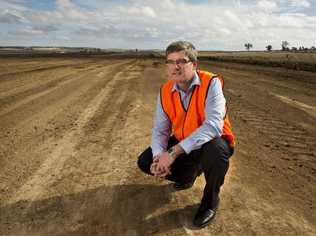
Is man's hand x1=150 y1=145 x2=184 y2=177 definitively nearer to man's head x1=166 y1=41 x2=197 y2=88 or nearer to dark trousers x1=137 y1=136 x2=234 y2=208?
dark trousers x1=137 y1=136 x2=234 y2=208

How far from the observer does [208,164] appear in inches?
152

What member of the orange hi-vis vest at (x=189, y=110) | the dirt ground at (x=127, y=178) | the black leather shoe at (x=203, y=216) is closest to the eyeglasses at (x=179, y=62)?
the orange hi-vis vest at (x=189, y=110)

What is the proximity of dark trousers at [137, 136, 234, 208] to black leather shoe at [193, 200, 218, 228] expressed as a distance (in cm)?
4

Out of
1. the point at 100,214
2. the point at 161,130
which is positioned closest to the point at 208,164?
the point at 161,130

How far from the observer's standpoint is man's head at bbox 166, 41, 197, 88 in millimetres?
3916

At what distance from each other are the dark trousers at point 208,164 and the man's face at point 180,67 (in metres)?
0.67

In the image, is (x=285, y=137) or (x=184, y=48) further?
(x=285, y=137)

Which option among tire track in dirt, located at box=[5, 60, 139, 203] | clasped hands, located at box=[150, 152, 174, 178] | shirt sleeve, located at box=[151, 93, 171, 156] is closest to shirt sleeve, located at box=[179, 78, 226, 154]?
clasped hands, located at box=[150, 152, 174, 178]

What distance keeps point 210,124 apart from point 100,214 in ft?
4.76

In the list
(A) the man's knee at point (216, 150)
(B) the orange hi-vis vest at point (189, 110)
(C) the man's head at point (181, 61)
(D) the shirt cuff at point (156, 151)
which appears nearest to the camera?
(A) the man's knee at point (216, 150)

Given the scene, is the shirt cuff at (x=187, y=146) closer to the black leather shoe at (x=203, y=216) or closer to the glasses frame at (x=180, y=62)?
the black leather shoe at (x=203, y=216)

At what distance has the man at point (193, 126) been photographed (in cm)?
387

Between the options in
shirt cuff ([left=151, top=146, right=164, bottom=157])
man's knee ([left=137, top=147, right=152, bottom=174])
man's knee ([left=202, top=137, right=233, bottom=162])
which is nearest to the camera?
man's knee ([left=202, top=137, right=233, bottom=162])

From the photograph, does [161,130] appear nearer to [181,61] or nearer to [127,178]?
[181,61]
